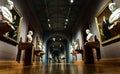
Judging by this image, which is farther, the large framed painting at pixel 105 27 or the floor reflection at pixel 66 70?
the large framed painting at pixel 105 27

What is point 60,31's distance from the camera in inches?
642

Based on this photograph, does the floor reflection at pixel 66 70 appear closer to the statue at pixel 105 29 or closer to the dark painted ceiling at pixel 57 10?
the statue at pixel 105 29

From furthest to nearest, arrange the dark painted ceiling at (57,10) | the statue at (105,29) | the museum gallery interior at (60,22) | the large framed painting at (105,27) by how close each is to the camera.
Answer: the dark painted ceiling at (57,10) → the statue at (105,29) → the large framed painting at (105,27) → the museum gallery interior at (60,22)

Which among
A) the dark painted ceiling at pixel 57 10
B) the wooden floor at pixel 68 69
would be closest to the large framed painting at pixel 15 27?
the wooden floor at pixel 68 69

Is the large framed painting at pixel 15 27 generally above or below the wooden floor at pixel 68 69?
above

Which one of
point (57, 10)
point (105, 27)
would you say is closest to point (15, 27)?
point (105, 27)

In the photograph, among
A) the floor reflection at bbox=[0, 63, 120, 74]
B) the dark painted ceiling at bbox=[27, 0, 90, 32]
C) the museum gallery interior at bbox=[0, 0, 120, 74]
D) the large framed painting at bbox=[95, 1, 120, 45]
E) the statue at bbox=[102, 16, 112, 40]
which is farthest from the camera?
the dark painted ceiling at bbox=[27, 0, 90, 32]

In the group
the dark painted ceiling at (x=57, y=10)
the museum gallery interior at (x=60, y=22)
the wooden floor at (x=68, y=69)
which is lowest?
the wooden floor at (x=68, y=69)

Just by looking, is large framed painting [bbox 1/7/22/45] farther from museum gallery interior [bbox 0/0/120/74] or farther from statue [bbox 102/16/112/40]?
statue [bbox 102/16/112/40]

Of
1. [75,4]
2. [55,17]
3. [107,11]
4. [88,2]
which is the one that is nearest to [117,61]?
[107,11]

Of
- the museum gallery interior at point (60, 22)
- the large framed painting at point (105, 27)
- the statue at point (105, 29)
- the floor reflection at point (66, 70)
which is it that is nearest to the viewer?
the floor reflection at point (66, 70)

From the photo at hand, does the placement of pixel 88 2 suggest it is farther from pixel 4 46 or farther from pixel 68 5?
pixel 4 46

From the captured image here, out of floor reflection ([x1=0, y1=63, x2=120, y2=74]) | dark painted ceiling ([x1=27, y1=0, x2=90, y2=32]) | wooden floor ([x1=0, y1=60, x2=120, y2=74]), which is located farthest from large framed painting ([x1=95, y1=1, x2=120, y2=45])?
dark painted ceiling ([x1=27, y1=0, x2=90, y2=32])

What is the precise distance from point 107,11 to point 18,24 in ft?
13.3
